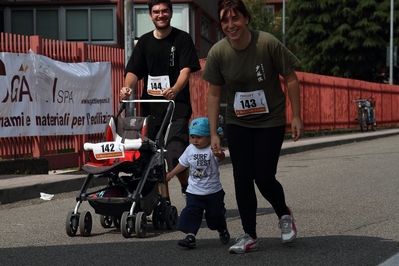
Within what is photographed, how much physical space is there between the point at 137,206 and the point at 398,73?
48.6 m

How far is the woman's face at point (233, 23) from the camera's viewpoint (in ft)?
21.6

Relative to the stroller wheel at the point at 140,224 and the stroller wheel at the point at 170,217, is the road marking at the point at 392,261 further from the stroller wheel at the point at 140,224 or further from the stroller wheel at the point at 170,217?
the stroller wheel at the point at 170,217

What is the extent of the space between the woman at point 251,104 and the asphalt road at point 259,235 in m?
0.37

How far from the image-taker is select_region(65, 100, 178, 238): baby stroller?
7.58 metres

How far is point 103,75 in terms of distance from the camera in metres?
15.5

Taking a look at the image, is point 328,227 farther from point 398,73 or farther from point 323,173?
point 398,73

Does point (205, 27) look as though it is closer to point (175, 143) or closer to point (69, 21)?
point (69, 21)

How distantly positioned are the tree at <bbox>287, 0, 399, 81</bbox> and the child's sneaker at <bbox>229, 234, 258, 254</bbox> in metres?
51.0

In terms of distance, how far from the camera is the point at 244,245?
21.9ft

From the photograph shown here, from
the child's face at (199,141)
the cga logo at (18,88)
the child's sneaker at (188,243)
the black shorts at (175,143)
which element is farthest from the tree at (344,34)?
the child's sneaker at (188,243)

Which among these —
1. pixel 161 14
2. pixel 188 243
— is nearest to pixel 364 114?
pixel 161 14

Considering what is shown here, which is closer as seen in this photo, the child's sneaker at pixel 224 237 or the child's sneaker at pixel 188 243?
the child's sneaker at pixel 188 243

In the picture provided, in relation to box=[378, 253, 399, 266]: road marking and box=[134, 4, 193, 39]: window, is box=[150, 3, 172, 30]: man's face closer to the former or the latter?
box=[378, 253, 399, 266]: road marking

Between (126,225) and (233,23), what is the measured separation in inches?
78.2
